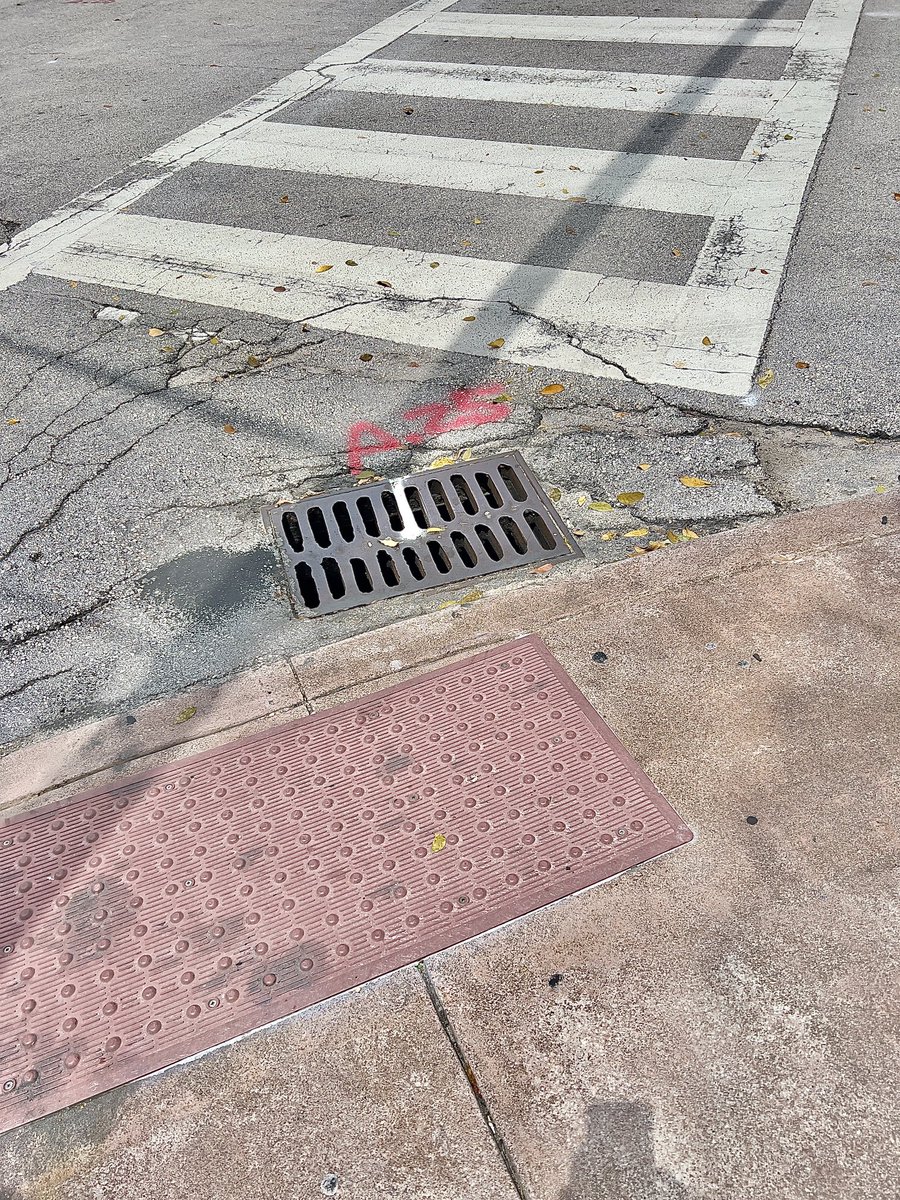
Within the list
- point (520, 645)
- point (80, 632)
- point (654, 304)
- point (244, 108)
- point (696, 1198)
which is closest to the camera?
point (696, 1198)

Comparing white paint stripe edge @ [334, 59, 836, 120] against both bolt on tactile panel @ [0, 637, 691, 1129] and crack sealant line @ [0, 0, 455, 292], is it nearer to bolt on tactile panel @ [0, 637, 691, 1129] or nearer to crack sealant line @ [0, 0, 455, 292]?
crack sealant line @ [0, 0, 455, 292]

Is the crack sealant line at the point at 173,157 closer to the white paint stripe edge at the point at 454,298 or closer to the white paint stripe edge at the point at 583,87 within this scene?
the white paint stripe edge at the point at 454,298

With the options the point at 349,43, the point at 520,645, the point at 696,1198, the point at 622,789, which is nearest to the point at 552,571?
the point at 520,645

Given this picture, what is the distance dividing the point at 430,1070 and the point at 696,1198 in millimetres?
645

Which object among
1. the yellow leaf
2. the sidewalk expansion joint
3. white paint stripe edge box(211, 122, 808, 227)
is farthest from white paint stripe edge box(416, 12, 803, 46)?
the sidewalk expansion joint

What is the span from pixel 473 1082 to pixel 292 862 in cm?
82

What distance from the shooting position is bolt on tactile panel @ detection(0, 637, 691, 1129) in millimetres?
2404

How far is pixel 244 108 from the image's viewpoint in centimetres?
832

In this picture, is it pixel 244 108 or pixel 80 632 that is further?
pixel 244 108

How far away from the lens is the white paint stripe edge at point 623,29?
8.91m

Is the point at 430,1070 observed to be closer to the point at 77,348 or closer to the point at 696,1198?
the point at 696,1198

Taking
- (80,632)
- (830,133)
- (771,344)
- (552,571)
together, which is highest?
(830,133)

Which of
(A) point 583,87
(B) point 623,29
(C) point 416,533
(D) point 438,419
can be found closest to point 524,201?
(A) point 583,87

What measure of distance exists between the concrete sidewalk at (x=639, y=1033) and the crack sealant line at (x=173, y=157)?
462cm
